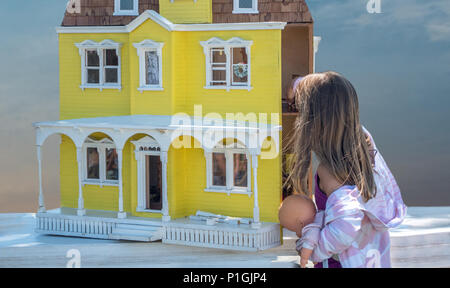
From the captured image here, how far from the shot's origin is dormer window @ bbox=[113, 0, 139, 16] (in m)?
13.8

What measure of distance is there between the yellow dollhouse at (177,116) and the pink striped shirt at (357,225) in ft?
27.9

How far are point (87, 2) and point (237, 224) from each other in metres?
6.04

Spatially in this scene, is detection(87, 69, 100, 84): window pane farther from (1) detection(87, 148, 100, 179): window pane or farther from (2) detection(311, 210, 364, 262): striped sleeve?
(2) detection(311, 210, 364, 262): striped sleeve

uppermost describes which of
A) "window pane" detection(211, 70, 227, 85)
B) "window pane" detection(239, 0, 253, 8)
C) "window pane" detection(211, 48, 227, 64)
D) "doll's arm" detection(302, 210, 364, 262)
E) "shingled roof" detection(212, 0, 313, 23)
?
"window pane" detection(239, 0, 253, 8)

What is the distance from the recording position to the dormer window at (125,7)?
13826 mm

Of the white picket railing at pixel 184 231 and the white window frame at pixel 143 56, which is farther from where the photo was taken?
the white window frame at pixel 143 56

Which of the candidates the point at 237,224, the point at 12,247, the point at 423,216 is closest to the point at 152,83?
the point at 237,224

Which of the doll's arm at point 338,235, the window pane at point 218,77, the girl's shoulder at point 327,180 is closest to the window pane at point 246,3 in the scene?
the window pane at point 218,77

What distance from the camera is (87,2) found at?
14.1m

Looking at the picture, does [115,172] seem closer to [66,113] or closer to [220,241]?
[66,113]

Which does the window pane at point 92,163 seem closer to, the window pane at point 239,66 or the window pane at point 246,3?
the window pane at point 239,66

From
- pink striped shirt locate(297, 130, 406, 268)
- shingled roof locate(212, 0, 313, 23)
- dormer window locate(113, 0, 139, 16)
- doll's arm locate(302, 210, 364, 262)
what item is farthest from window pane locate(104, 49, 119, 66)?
doll's arm locate(302, 210, 364, 262)

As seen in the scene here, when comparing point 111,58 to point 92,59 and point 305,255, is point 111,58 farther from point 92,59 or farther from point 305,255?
point 305,255

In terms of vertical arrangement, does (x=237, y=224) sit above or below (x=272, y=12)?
below
